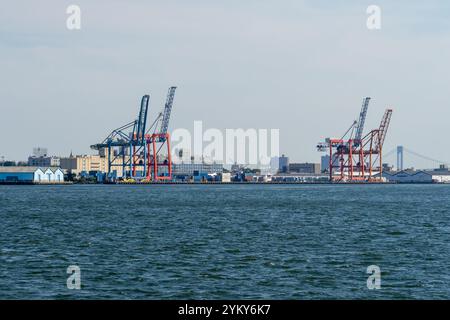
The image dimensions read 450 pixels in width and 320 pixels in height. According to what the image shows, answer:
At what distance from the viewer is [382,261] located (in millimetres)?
29672

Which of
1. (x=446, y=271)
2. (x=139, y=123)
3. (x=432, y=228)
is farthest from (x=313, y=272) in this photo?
(x=139, y=123)

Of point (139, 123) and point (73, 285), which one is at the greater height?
point (139, 123)

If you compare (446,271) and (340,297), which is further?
(446,271)

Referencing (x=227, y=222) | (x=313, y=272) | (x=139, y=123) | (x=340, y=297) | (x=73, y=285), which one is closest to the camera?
(x=340, y=297)

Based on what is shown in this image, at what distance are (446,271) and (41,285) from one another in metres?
13.5

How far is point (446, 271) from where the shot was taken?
86.7 feet

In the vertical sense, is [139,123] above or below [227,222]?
above
